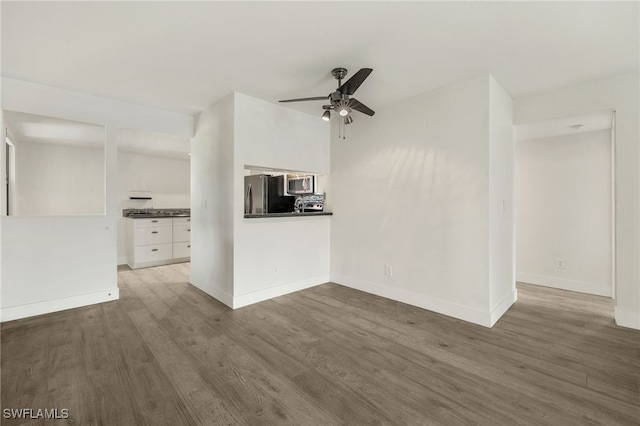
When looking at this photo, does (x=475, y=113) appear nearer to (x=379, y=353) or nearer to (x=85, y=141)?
(x=379, y=353)

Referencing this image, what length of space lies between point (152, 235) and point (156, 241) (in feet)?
0.45

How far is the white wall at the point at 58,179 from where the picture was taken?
10.0 ft

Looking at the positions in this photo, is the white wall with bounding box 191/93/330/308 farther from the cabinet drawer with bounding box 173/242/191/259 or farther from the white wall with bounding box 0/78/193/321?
the cabinet drawer with bounding box 173/242/191/259

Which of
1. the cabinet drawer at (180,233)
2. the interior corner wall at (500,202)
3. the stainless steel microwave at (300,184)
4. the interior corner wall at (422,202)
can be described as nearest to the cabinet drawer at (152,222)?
the cabinet drawer at (180,233)

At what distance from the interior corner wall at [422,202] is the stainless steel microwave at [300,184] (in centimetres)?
47

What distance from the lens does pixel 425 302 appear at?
325 centimetres

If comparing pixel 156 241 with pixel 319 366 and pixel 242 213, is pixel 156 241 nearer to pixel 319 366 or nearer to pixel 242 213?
pixel 242 213

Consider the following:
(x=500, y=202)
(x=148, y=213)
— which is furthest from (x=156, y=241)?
(x=500, y=202)

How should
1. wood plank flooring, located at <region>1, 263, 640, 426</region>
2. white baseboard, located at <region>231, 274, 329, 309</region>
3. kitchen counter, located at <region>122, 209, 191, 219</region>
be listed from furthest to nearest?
kitchen counter, located at <region>122, 209, 191, 219</region> → white baseboard, located at <region>231, 274, 329, 309</region> → wood plank flooring, located at <region>1, 263, 640, 426</region>

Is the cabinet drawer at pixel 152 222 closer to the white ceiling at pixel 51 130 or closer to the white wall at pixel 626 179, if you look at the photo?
the white ceiling at pixel 51 130

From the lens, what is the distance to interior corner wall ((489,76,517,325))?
112 inches

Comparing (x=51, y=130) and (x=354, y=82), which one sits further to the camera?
(x=51, y=130)

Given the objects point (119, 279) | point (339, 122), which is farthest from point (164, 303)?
point (339, 122)

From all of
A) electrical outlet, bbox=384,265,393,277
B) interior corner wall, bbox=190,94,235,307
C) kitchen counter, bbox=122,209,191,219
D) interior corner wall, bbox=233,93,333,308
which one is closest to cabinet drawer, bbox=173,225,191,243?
kitchen counter, bbox=122,209,191,219
